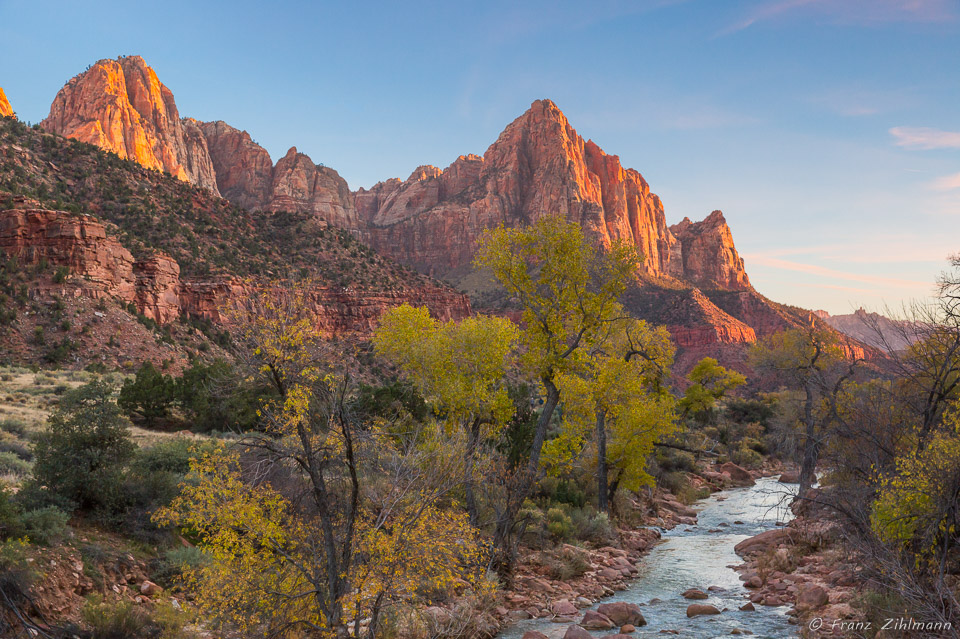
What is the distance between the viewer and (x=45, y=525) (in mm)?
8305

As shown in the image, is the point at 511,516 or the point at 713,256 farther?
the point at 713,256

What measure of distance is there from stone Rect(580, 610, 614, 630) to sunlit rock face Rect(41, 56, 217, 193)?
333 ft

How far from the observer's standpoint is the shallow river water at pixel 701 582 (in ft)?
34.1

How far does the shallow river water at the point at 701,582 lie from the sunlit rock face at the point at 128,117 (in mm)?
99165

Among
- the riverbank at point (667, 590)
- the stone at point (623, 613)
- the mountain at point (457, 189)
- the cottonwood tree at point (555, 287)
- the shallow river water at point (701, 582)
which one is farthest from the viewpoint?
the mountain at point (457, 189)

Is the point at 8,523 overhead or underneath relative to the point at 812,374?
underneath

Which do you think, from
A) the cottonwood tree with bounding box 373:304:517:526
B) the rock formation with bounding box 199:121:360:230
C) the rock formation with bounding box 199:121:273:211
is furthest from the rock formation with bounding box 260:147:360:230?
the cottonwood tree with bounding box 373:304:517:526

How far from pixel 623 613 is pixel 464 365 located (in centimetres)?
639

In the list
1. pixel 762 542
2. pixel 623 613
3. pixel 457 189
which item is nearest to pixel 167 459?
pixel 623 613

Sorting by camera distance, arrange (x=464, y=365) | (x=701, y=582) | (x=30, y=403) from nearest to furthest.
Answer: (x=464, y=365) < (x=701, y=582) < (x=30, y=403)

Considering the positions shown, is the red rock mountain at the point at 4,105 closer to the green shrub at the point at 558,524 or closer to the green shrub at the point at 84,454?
the green shrub at the point at 84,454

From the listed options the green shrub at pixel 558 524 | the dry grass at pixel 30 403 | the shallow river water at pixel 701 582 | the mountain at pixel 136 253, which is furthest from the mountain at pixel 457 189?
the green shrub at pixel 558 524

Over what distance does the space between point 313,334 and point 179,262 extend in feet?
163

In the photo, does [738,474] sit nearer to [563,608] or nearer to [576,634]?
[563,608]
